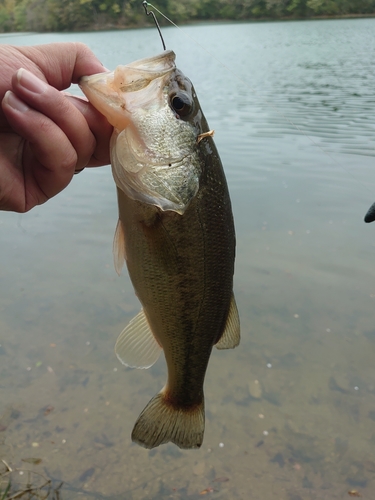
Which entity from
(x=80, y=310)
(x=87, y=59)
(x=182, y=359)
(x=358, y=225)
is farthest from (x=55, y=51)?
(x=358, y=225)

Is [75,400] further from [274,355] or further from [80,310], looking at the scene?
[274,355]

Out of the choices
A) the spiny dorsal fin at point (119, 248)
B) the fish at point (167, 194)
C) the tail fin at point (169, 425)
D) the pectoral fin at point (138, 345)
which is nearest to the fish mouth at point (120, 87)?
the fish at point (167, 194)

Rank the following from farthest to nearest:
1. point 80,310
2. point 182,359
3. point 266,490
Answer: point 80,310 → point 266,490 → point 182,359

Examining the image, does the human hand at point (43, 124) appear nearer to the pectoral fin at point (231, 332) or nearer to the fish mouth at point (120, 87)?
the fish mouth at point (120, 87)

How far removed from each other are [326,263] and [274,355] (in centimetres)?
200

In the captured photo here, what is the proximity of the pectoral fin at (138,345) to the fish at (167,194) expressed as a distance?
0.51 ft

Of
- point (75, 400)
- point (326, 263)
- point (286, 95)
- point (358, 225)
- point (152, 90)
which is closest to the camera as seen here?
point (152, 90)

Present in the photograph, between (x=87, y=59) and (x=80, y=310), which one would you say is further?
(x=80, y=310)

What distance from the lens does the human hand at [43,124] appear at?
1462 millimetres

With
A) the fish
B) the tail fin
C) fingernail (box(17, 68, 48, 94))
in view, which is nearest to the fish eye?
the fish

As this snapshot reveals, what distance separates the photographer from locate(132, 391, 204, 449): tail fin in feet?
6.30

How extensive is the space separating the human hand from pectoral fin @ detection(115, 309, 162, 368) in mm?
693

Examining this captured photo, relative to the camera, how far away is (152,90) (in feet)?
5.07

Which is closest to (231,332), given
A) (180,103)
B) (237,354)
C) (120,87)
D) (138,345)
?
(138,345)
